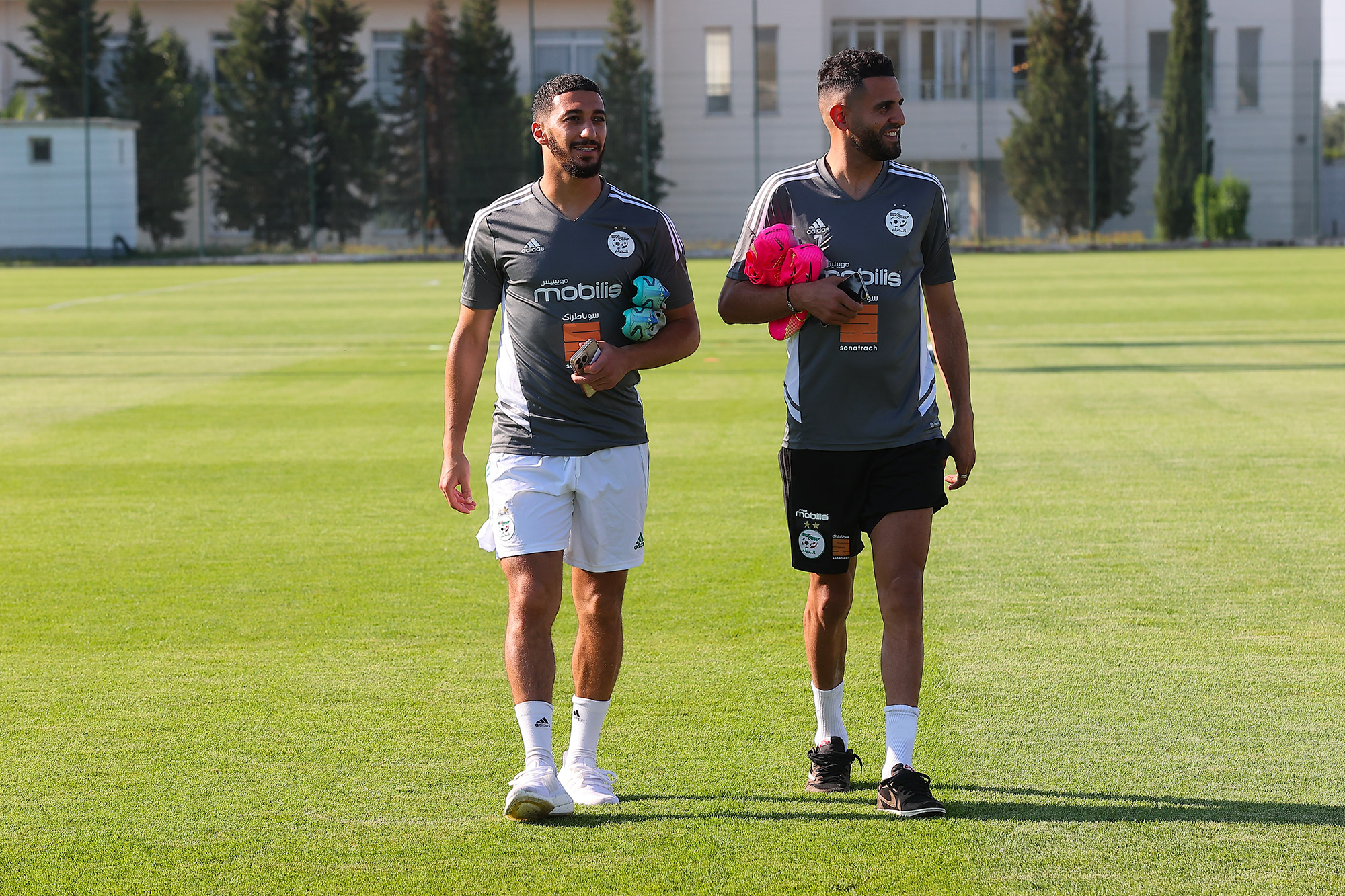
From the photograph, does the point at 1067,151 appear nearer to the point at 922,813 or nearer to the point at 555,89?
the point at 555,89

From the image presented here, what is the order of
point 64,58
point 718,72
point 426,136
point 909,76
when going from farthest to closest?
point 909,76, point 718,72, point 64,58, point 426,136

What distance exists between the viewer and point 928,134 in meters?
49.2

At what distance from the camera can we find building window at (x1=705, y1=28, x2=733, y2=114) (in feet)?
159

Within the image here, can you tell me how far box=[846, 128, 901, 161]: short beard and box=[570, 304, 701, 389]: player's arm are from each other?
0.69 metres

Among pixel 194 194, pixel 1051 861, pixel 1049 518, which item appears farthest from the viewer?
pixel 194 194

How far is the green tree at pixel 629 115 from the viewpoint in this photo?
45.7 metres

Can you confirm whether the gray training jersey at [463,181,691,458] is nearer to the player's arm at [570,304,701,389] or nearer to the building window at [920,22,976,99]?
the player's arm at [570,304,701,389]

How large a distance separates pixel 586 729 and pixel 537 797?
16.2 inches

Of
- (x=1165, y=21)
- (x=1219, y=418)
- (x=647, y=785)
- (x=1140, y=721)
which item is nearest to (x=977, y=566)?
(x=1140, y=721)

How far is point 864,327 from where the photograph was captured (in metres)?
4.61

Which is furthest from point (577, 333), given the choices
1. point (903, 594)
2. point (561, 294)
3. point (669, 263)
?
point (903, 594)

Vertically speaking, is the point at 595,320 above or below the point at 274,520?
above

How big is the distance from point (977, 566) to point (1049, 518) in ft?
4.00

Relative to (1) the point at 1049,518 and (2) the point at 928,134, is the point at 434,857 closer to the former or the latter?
(1) the point at 1049,518
